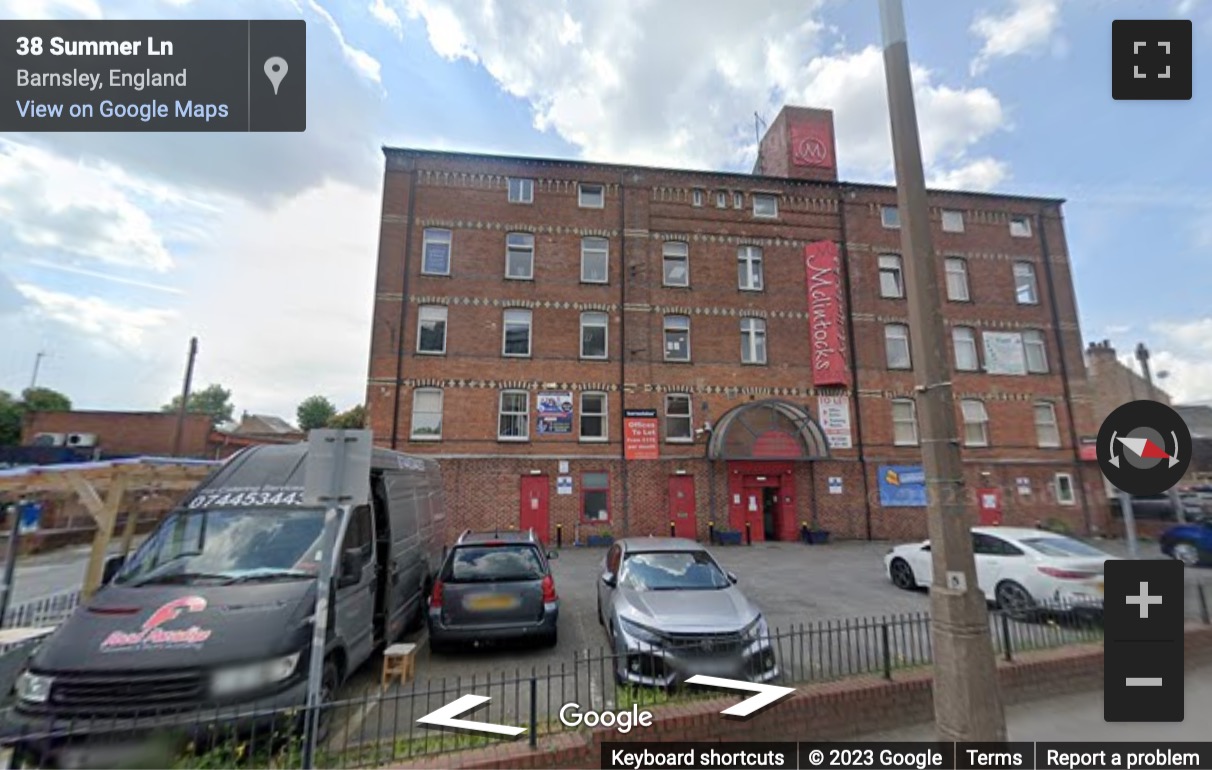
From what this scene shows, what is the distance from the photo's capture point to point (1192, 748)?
3982 millimetres

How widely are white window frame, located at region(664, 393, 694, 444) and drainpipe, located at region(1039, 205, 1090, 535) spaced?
54.7 feet

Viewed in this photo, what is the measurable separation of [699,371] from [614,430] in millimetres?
4033

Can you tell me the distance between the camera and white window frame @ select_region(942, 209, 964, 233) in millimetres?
22969

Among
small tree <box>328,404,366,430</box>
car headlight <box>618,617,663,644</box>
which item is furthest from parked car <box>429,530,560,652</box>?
small tree <box>328,404,366,430</box>

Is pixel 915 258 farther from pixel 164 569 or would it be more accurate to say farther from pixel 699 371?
pixel 699 371

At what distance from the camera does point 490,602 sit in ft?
21.4

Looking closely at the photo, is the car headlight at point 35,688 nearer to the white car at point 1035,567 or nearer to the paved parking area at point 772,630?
the paved parking area at point 772,630

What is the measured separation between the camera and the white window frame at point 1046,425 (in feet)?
70.6

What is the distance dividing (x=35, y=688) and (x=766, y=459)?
18.0 m

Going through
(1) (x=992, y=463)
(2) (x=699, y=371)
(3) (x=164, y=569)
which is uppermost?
(2) (x=699, y=371)

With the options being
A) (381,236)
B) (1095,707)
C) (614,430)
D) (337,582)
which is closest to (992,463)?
(614,430)

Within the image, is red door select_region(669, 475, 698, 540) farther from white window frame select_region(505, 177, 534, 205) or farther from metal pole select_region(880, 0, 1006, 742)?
metal pole select_region(880, 0, 1006, 742)

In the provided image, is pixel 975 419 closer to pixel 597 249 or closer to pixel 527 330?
pixel 597 249

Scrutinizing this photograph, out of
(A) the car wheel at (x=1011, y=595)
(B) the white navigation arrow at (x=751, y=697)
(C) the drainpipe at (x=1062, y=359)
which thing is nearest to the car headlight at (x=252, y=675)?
(B) the white navigation arrow at (x=751, y=697)
